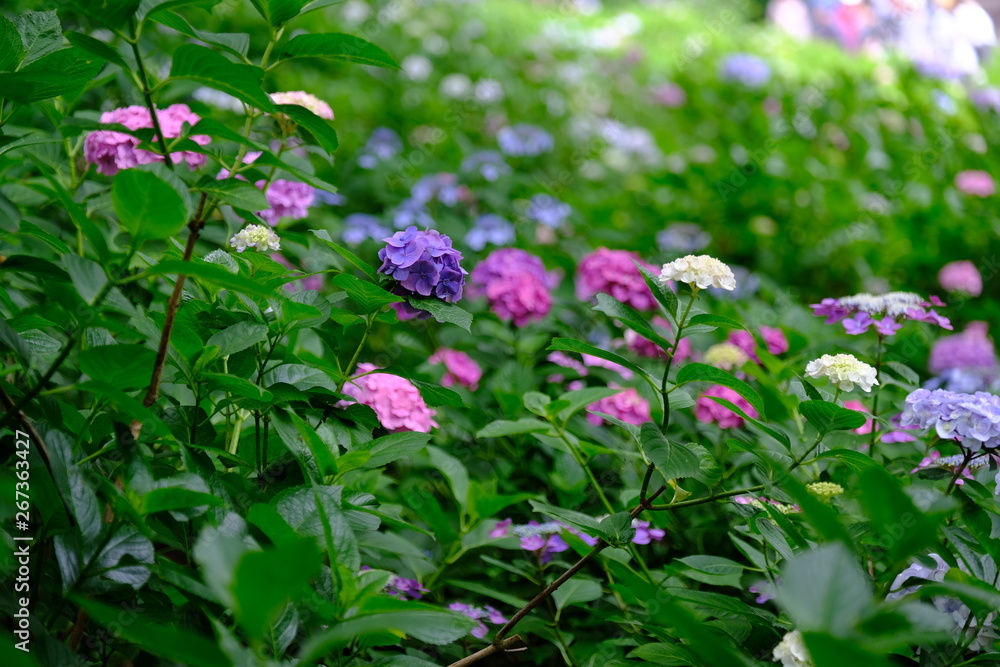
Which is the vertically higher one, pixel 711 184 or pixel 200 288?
pixel 200 288

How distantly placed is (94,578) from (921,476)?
1090 mm

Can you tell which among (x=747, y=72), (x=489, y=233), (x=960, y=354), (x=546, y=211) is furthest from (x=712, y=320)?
(x=747, y=72)

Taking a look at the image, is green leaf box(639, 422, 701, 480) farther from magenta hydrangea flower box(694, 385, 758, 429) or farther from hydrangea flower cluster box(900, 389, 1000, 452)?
magenta hydrangea flower box(694, 385, 758, 429)

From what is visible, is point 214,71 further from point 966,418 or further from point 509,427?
point 966,418

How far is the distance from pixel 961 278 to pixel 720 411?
1630 millimetres

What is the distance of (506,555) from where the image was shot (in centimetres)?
153

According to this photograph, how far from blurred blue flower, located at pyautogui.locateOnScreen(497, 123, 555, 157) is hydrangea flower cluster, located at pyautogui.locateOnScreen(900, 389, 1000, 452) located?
2649 millimetres

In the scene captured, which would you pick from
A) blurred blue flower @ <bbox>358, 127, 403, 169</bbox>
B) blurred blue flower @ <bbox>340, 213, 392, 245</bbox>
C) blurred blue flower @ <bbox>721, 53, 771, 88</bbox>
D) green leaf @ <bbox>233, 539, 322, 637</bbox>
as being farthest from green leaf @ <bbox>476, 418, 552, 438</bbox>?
blurred blue flower @ <bbox>721, 53, 771, 88</bbox>

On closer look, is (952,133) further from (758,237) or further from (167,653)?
(167,653)

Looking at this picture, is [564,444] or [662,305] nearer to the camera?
[662,305]

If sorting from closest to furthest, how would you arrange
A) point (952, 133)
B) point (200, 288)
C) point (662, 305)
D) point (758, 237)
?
point (662, 305), point (200, 288), point (758, 237), point (952, 133)

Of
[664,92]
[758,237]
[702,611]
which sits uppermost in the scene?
[702,611]

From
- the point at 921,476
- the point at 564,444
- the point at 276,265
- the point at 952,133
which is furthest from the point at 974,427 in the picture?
the point at 952,133

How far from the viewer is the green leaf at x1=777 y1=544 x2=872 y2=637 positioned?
2.02 ft
